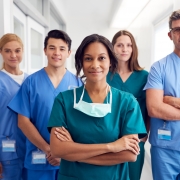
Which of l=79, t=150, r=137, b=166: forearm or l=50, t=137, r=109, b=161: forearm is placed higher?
l=50, t=137, r=109, b=161: forearm

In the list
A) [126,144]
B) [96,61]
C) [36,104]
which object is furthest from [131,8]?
[126,144]

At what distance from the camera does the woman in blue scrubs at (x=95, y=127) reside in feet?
3.43

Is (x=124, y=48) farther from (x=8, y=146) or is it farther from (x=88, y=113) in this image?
(x=8, y=146)

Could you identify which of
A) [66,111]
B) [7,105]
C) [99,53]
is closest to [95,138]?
[66,111]

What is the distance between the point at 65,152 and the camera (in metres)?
1.05

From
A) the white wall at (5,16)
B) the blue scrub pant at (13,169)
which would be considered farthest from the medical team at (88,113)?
the white wall at (5,16)

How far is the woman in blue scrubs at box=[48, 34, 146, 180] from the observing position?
1047 mm

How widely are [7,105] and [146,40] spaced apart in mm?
3106

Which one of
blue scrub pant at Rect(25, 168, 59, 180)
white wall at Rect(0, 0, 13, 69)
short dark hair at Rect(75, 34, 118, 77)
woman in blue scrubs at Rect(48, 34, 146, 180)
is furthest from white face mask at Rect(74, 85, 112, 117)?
white wall at Rect(0, 0, 13, 69)

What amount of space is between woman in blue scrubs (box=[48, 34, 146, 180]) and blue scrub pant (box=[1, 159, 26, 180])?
0.65 metres

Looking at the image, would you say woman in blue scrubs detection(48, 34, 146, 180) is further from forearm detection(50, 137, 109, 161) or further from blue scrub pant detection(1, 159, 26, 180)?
blue scrub pant detection(1, 159, 26, 180)

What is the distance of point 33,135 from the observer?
1.47 metres

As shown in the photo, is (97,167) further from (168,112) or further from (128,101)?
(168,112)

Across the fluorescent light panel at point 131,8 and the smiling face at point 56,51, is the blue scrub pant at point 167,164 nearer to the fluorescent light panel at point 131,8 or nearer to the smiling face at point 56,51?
the smiling face at point 56,51
